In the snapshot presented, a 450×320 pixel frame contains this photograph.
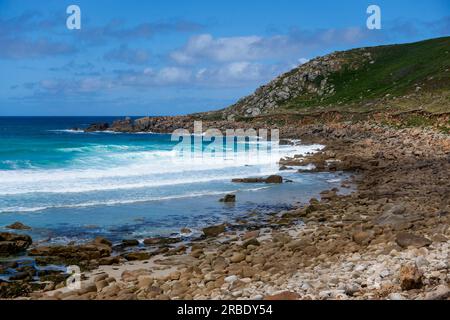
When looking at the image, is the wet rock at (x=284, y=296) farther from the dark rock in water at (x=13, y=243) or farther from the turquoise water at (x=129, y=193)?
the dark rock in water at (x=13, y=243)

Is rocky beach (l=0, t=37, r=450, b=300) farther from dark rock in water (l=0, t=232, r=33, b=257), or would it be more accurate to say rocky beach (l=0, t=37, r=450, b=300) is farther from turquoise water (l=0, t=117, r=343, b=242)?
turquoise water (l=0, t=117, r=343, b=242)

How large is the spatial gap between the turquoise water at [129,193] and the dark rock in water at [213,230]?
2.91 ft

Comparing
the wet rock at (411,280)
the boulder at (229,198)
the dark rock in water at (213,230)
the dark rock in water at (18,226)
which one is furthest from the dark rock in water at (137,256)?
the boulder at (229,198)

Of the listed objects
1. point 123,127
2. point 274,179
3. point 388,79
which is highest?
point 388,79

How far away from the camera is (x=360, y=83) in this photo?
77500mm

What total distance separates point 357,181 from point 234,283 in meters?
16.0

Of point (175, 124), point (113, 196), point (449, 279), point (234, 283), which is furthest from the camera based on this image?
point (175, 124)

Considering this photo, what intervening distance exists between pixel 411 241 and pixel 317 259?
200 cm

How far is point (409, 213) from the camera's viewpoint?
14.0 m

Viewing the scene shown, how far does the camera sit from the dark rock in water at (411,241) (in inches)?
403

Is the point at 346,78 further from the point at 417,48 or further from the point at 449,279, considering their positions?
the point at 449,279

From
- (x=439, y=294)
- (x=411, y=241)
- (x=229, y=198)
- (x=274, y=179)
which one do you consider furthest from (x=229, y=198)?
(x=439, y=294)

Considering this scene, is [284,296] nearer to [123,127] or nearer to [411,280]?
[411,280]
